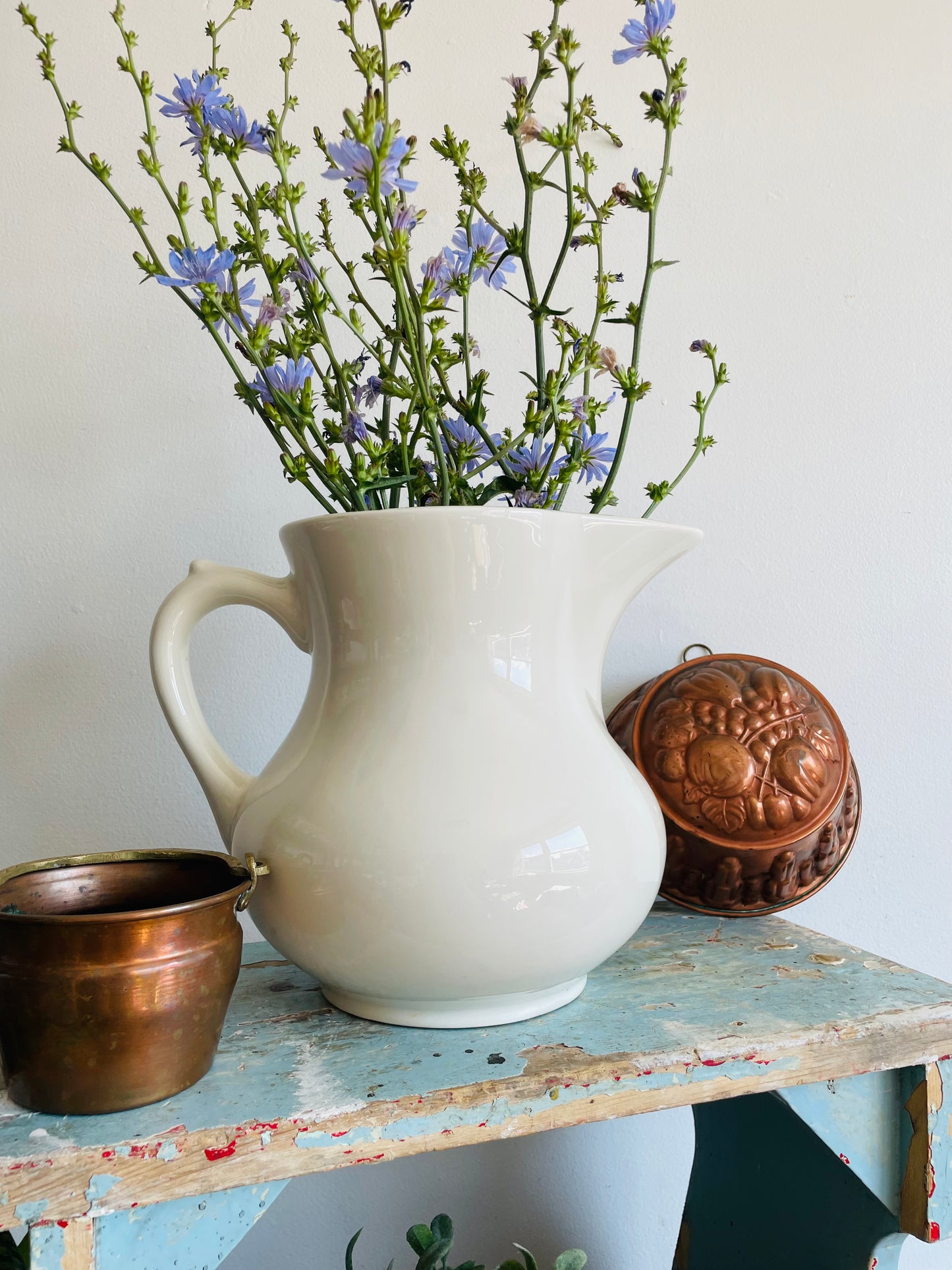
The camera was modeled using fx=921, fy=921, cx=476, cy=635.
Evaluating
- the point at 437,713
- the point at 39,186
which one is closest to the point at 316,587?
the point at 437,713

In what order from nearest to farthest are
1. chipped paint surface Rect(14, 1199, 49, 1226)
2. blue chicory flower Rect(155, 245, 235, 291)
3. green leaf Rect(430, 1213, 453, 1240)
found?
chipped paint surface Rect(14, 1199, 49, 1226), blue chicory flower Rect(155, 245, 235, 291), green leaf Rect(430, 1213, 453, 1240)

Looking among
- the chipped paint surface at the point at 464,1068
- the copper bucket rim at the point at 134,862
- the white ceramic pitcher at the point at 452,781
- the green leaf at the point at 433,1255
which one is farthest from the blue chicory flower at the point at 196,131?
the green leaf at the point at 433,1255

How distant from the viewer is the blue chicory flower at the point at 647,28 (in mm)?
503

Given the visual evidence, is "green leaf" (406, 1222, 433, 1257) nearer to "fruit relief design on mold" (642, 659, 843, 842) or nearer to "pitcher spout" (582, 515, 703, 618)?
"fruit relief design on mold" (642, 659, 843, 842)

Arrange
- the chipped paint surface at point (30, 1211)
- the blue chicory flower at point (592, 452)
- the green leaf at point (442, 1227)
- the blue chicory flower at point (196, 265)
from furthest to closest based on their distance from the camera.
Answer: the green leaf at point (442, 1227) → the blue chicory flower at point (592, 452) → the blue chicory flower at point (196, 265) → the chipped paint surface at point (30, 1211)

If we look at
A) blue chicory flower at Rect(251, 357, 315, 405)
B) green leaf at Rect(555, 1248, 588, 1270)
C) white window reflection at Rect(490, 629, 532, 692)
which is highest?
blue chicory flower at Rect(251, 357, 315, 405)

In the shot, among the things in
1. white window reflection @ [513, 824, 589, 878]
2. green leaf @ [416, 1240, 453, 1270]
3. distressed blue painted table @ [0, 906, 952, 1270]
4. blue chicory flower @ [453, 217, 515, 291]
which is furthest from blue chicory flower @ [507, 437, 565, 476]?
green leaf @ [416, 1240, 453, 1270]

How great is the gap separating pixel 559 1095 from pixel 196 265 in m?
0.45

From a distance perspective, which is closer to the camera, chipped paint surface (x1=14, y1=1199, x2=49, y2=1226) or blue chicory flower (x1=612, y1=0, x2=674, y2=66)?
chipped paint surface (x1=14, y1=1199, x2=49, y2=1226)

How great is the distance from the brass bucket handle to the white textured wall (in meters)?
0.30

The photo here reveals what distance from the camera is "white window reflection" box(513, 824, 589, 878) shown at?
1.50 ft

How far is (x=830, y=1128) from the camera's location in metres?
0.52

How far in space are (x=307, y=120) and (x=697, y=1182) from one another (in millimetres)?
988

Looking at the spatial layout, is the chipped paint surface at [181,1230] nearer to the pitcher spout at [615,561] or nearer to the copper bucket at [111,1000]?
the copper bucket at [111,1000]
